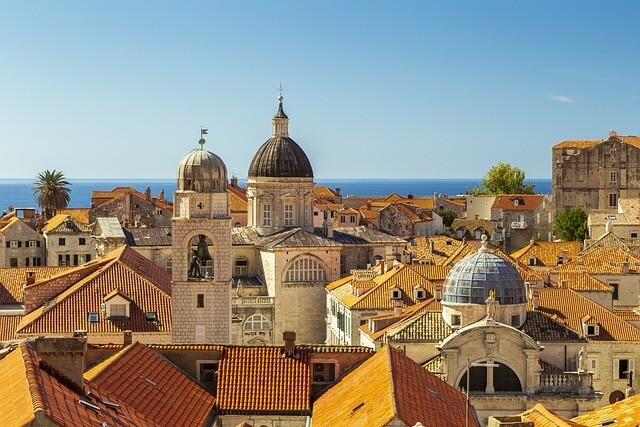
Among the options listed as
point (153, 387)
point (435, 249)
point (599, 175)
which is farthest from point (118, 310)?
point (599, 175)

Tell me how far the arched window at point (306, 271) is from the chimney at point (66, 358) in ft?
162

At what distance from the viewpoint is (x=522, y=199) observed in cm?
13288

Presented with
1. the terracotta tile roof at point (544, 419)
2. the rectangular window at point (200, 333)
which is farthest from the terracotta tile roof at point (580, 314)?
the terracotta tile roof at point (544, 419)

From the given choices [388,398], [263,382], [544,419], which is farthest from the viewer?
[263,382]

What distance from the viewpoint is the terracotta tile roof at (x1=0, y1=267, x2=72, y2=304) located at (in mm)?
63478

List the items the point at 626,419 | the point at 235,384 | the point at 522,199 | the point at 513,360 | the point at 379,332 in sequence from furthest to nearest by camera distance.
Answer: the point at 522,199 → the point at 379,332 → the point at 513,360 → the point at 235,384 → the point at 626,419

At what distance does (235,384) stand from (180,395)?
251cm

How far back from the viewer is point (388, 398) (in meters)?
28.5

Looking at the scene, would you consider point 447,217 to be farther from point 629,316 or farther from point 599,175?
point 629,316

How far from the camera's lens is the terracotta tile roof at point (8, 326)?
48106 mm

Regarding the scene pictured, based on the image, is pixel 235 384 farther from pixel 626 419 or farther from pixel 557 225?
pixel 557 225

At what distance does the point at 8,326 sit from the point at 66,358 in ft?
83.5

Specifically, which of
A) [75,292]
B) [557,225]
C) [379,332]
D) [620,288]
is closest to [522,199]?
[557,225]

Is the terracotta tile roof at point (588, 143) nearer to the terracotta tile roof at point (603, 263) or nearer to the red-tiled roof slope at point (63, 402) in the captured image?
the terracotta tile roof at point (603, 263)
